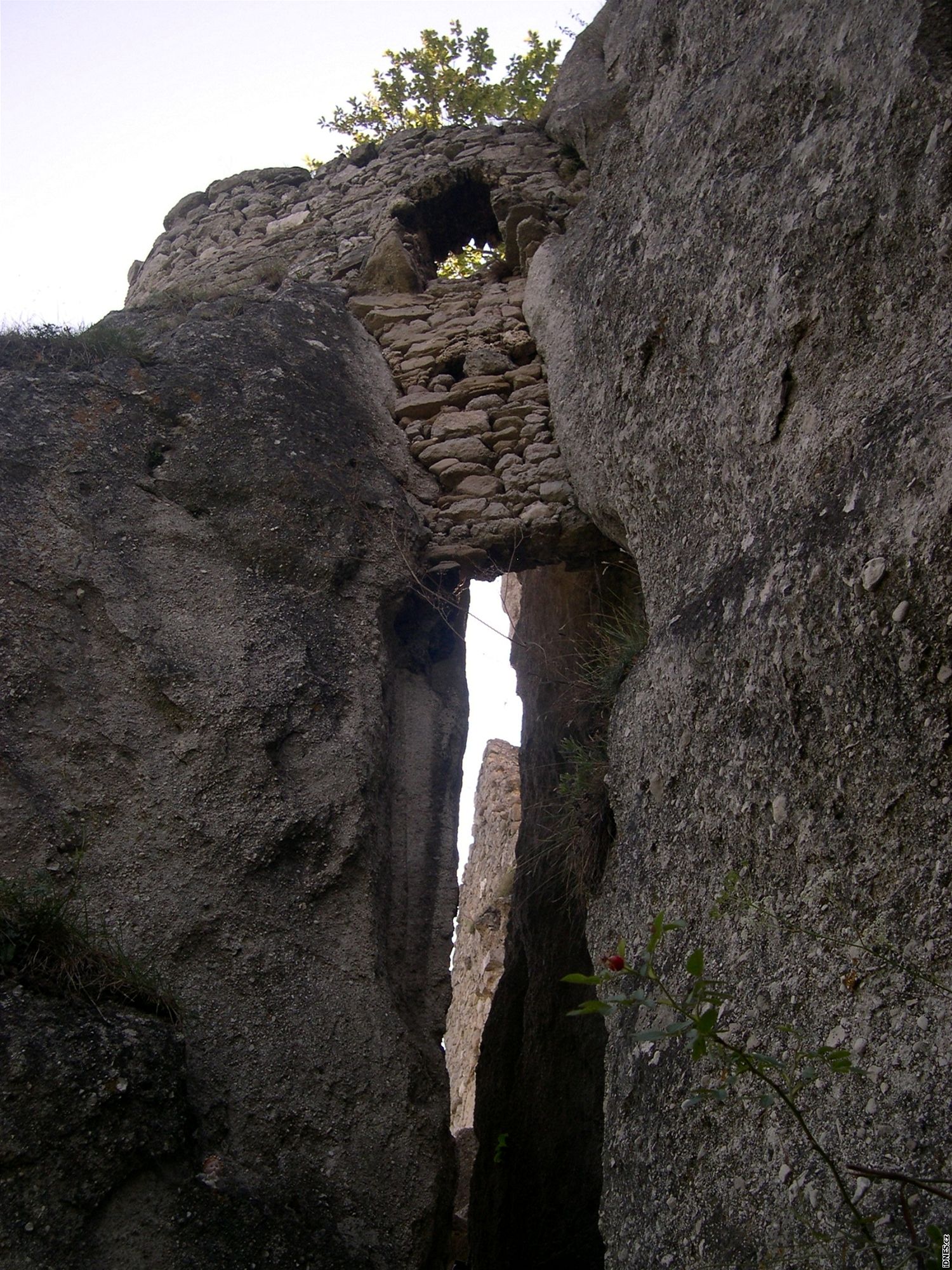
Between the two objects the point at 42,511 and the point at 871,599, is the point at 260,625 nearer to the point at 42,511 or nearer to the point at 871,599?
the point at 42,511

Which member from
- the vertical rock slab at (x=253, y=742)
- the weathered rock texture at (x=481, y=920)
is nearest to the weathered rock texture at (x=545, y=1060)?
the vertical rock slab at (x=253, y=742)

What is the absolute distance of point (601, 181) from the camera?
477 centimetres

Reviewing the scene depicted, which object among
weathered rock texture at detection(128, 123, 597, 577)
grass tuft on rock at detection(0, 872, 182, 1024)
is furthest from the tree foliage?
grass tuft on rock at detection(0, 872, 182, 1024)

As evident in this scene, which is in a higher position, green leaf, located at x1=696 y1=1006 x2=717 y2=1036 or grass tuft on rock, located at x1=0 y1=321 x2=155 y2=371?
grass tuft on rock, located at x1=0 y1=321 x2=155 y2=371

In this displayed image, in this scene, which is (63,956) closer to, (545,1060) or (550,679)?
(545,1060)

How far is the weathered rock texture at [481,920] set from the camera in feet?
25.8

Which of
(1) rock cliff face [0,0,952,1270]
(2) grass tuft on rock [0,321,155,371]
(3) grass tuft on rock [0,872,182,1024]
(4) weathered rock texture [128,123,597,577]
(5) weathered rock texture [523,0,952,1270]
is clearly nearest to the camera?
(5) weathered rock texture [523,0,952,1270]

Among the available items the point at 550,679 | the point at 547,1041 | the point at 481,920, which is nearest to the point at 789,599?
the point at 550,679

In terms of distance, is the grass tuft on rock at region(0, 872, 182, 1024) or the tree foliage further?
the tree foliage

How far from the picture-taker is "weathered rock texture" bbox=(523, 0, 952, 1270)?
216 cm

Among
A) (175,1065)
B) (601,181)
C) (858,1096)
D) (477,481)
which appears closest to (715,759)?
(858,1096)

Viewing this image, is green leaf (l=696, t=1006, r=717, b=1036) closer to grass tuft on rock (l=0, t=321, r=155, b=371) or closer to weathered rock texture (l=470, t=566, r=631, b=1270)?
weathered rock texture (l=470, t=566, r=631, b=1270)

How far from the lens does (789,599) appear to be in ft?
8.70

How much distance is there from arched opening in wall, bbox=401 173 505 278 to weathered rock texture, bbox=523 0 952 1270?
2156mm
